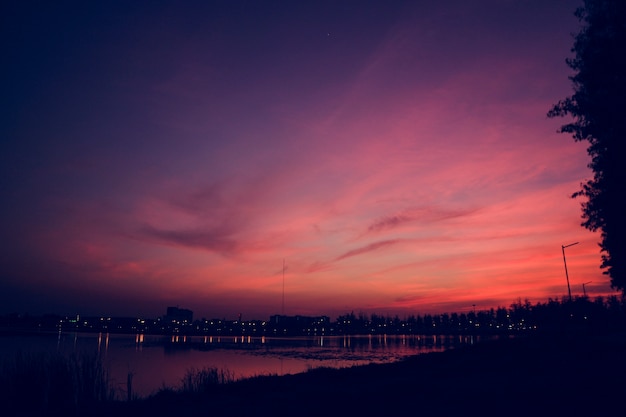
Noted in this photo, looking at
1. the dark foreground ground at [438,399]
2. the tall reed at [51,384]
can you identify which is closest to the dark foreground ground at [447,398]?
the dark foreground ground at [438,399]

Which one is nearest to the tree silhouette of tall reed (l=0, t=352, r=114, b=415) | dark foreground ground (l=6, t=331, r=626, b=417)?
dark foreground ground (l=6, t=331, r=626, b=417)

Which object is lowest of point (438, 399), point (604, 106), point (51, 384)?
point (51, 384)

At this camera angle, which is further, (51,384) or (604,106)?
(51,384)

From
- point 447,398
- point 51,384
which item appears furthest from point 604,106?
point 51,384

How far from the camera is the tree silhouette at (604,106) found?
1580 cm

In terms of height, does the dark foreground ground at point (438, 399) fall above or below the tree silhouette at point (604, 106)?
below

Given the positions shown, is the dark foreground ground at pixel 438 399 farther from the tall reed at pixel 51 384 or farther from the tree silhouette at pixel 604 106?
the tree silhouette at pixel 604 106

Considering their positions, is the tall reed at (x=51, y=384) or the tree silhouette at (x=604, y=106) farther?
the tall reed at (x=51, y=384)

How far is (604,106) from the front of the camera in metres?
16.6

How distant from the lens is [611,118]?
16.7 meters

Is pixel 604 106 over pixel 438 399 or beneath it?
over

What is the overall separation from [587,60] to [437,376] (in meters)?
16.6

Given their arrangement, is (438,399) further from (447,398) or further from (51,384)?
(51,384)

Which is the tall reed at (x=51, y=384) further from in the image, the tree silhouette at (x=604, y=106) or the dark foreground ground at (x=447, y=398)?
the tree silhouette at (x=604, y=106)
